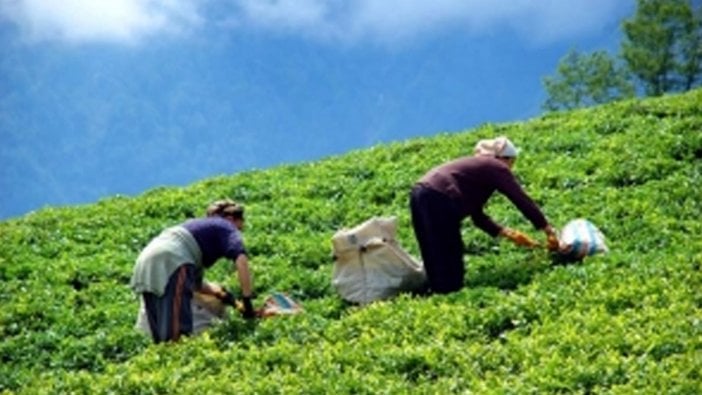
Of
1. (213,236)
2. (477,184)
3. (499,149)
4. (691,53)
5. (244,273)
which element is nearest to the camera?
(244,273)

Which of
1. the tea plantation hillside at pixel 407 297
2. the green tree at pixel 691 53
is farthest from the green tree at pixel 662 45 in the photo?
the tea plantation hillside at pixel 407 297

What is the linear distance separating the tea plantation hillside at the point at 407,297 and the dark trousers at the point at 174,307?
1.46ft

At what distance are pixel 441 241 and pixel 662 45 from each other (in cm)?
6033

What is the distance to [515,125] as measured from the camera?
27578 mm

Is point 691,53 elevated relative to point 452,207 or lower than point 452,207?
elevated

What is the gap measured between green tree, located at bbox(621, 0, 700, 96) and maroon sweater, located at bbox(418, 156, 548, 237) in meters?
58.3

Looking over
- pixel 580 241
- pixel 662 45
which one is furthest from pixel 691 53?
pixel 580 241

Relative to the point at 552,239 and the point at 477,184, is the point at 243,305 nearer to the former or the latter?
the point at 477,184

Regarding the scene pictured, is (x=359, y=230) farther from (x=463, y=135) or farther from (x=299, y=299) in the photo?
(x=463, y=135)

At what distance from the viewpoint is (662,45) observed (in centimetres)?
7169

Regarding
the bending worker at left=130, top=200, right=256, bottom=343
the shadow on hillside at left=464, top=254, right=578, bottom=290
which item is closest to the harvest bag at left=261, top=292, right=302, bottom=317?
the bending worker at left=130, top=200, right=256, bottom=343

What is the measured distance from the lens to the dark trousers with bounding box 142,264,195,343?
14.7 meters

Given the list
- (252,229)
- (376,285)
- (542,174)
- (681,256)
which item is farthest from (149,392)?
(542,174)

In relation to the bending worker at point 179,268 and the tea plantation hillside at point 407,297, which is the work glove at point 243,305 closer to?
the bending worker at point 179,268
